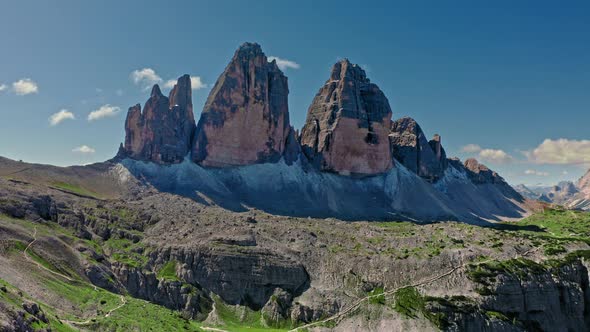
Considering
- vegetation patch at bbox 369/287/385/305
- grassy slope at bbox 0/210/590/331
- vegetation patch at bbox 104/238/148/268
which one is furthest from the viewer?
vegetation patch at bbox 104/238/148/268

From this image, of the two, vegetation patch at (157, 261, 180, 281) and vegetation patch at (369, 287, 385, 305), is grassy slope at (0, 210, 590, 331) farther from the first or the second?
vegetation patch at (369, 287, 385, 305)

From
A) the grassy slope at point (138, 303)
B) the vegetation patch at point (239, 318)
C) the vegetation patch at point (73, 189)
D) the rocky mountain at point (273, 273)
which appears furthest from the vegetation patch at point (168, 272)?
the vegetation patch at point (73, 189)

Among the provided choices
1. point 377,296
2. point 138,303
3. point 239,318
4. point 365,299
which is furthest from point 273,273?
point 138,303

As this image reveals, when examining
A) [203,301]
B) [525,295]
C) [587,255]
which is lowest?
[203,301]

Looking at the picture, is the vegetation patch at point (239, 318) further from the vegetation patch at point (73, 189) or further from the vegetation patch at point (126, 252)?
the vegetation patch at point (73, 189)

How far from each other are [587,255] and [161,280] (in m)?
111

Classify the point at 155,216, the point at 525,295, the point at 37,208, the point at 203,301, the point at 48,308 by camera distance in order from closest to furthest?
the point at 48,308
the point at 525,295
the point at 203,301
the point at 37,208
the point at 155,216

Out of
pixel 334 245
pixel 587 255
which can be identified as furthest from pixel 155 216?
pixel 587 255

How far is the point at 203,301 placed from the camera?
123 meters

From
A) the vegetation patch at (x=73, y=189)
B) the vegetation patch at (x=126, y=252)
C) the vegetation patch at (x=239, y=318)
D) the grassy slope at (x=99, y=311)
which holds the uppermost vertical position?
the vegetation patch at (x=73, y=189)

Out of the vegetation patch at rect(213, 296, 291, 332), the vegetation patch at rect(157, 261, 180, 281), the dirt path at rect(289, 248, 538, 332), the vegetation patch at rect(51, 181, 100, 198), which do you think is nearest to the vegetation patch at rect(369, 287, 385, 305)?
the dirt path at rect(289, 248, 538, 332)

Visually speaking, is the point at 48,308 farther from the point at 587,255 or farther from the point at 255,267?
the point at 587,255

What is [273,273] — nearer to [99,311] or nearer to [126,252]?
[126,252]

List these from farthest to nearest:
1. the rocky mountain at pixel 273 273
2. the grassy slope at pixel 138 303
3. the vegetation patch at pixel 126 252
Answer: the vegetation patch at pixel 126 252 < the rocky mountain at pixel 273 273 < the grassy slope at pixel 138 303
